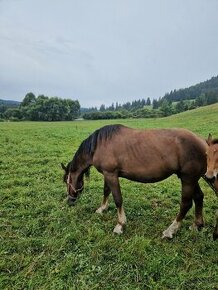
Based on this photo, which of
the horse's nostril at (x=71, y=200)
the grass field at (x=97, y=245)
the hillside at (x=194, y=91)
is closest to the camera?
the grass field at (x=97, y=245)

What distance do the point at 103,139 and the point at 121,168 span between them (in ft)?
2.37

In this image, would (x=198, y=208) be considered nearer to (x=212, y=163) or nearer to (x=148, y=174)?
(x=148, y=174)

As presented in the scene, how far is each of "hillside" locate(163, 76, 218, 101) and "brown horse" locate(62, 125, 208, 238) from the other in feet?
447

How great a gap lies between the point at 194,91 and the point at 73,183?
497ft

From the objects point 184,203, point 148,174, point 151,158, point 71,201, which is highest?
point 151,158

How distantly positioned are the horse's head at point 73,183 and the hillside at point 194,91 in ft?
446

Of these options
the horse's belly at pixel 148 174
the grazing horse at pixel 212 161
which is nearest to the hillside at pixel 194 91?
the horse's belly at pixel 148 174

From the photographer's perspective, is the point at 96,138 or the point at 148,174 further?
the point at 96,138

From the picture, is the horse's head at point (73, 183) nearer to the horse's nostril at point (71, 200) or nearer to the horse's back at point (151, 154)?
the horse's nostril at point (71, 200)

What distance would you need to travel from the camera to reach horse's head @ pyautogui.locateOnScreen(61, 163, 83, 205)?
679cm

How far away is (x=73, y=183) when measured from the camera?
6.83 metres

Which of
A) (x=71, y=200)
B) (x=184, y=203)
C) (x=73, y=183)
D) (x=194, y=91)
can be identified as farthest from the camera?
(x=194, y=91)

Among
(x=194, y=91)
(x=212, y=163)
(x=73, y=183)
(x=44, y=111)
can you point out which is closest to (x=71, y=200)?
(x=73, y=183)

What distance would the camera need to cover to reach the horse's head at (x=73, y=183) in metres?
6.79
